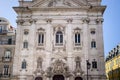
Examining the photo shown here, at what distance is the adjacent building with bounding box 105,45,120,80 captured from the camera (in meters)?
53.4

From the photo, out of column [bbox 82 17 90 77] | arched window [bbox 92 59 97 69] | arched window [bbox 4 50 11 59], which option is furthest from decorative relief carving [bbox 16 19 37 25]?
arched window [bbox 92 59 97 69]

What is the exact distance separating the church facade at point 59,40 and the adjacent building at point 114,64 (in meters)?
16.0

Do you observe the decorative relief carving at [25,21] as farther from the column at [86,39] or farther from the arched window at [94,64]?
the arched window at [94,64]

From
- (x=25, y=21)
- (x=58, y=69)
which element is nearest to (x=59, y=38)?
(x=58, y=69)

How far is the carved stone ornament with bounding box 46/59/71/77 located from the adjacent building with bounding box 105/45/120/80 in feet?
62.2

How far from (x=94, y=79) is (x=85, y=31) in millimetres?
8225

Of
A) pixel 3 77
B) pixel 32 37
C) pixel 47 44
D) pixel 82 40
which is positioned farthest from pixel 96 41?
pixel 3 77

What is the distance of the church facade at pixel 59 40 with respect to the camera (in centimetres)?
3825

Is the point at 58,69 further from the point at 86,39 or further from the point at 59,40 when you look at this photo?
the point at 86,39

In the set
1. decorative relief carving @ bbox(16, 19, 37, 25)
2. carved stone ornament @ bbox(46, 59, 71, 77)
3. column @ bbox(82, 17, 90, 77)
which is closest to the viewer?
carved stone ornament @ bbox(46, 59, 71, 77)

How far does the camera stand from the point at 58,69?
125 ft

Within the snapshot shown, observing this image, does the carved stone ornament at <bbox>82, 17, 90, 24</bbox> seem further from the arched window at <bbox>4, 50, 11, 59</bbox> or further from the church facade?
the arched window at <bbox>4, 50, 11, 59</bbox>

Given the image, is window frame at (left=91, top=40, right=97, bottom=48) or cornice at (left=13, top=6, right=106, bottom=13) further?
cornice at (left=13, top=6, right=106, bottom=13)

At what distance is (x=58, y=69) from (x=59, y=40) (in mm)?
5220
